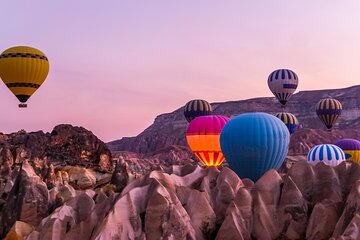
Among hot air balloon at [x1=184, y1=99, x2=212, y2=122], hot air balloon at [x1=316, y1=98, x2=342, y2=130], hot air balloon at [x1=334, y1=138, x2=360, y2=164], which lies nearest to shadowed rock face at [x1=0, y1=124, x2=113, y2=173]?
hot air balloon at [x1=184, y1=99, x2=212, y2=122]

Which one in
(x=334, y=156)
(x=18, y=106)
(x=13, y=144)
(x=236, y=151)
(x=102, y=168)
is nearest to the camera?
(x=236, y=151)

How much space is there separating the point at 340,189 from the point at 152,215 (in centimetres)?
754

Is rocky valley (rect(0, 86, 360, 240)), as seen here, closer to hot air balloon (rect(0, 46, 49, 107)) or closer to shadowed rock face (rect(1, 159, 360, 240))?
shadowed rock face (rect(1, 159, 360, 240))

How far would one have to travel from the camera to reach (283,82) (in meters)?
97.1

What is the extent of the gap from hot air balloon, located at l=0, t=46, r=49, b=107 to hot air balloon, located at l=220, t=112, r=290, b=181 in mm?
40256

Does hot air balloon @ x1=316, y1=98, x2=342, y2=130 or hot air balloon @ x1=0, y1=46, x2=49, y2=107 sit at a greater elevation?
hot air balloon @ x1=0, y1=46, x2=49, y2=107

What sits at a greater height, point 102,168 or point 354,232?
point 354,232

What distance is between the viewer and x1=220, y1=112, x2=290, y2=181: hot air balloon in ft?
117

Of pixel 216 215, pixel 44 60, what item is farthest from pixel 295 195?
pixel 44 60

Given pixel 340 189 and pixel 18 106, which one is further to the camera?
pixel 18 106

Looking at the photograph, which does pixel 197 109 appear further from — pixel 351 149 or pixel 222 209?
pixel 222 209

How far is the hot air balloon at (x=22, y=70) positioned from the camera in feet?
225

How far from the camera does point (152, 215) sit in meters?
18.8

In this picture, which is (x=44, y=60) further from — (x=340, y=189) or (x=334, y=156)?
(x=340, y=189)
